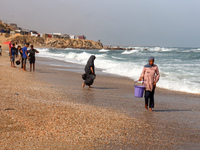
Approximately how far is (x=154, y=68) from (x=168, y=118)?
1399 millimetres

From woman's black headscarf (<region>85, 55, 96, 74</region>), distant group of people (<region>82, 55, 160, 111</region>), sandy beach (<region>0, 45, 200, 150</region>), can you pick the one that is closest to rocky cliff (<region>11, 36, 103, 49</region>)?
woman's black headscarf (<region>85, 55, 96, 74</region>)

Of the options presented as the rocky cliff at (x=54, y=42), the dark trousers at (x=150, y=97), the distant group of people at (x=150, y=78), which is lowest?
the dark trousers at (x=150, y=97)

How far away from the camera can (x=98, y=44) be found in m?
185

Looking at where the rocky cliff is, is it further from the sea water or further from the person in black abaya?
the person in black abaya

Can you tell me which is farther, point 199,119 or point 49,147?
point 199,119

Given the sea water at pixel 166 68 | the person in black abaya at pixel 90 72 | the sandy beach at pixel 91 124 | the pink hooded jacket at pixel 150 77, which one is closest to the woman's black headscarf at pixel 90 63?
the person in black abaya at pixel 90 72

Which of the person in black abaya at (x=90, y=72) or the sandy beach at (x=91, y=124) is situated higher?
the person in black abaya at (x=90, y=72)

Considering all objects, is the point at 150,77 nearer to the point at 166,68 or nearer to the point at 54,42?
the point at 166,68

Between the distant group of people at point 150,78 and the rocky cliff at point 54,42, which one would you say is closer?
the distant group of people at point 150,78

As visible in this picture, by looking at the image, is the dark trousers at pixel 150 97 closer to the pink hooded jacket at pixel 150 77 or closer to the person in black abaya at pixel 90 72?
the pink hooded jacket at pixel 150 77

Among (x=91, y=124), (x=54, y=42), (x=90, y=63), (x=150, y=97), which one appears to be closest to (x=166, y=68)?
(x=90, y=63)

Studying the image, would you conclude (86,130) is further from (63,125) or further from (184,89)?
(184,89)

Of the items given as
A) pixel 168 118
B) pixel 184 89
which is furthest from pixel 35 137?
pixel 184 89

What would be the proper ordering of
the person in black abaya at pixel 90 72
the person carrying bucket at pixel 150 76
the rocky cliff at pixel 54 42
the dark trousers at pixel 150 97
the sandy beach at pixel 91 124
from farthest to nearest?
the rocky cliff at pixel 54 42, the person in black abaya at pixel 90 72, the dark trousers at pixel 150 97, the person carrying bucket at pixel 150 76, the sandy beach at pixel 91 124
